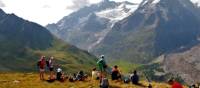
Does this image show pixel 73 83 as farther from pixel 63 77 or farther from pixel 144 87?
pixel 144 87

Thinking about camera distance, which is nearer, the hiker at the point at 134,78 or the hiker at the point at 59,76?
the hiker at the point at 134,78

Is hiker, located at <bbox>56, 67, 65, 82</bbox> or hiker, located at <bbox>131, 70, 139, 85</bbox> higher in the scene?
hiker, located at <bbox>56, 67, 65, 82</bbox>

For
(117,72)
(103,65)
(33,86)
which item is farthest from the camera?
(117,72)

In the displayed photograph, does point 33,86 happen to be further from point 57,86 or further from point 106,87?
point 106,87

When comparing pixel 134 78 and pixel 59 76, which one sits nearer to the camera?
pixel 134 78

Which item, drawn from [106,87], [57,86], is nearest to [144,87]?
[106,87]

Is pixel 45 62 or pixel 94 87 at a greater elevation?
pixel 45 62

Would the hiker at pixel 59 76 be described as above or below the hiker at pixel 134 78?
above

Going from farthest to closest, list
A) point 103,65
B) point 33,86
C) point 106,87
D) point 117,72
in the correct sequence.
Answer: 1. point 117,72
2. point 33,86
3. point 103,65
4. point 106,87

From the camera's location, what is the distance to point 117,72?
229 feet

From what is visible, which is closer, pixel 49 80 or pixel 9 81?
pixel 49 80

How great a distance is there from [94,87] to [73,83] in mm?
7509

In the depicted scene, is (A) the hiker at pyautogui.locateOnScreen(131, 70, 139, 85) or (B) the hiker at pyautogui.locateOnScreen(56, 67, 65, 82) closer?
(A) the hiker at pyautogui.locateOnScreen(131, 70, 139, 85)

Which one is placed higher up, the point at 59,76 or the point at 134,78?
the point at 59,76
